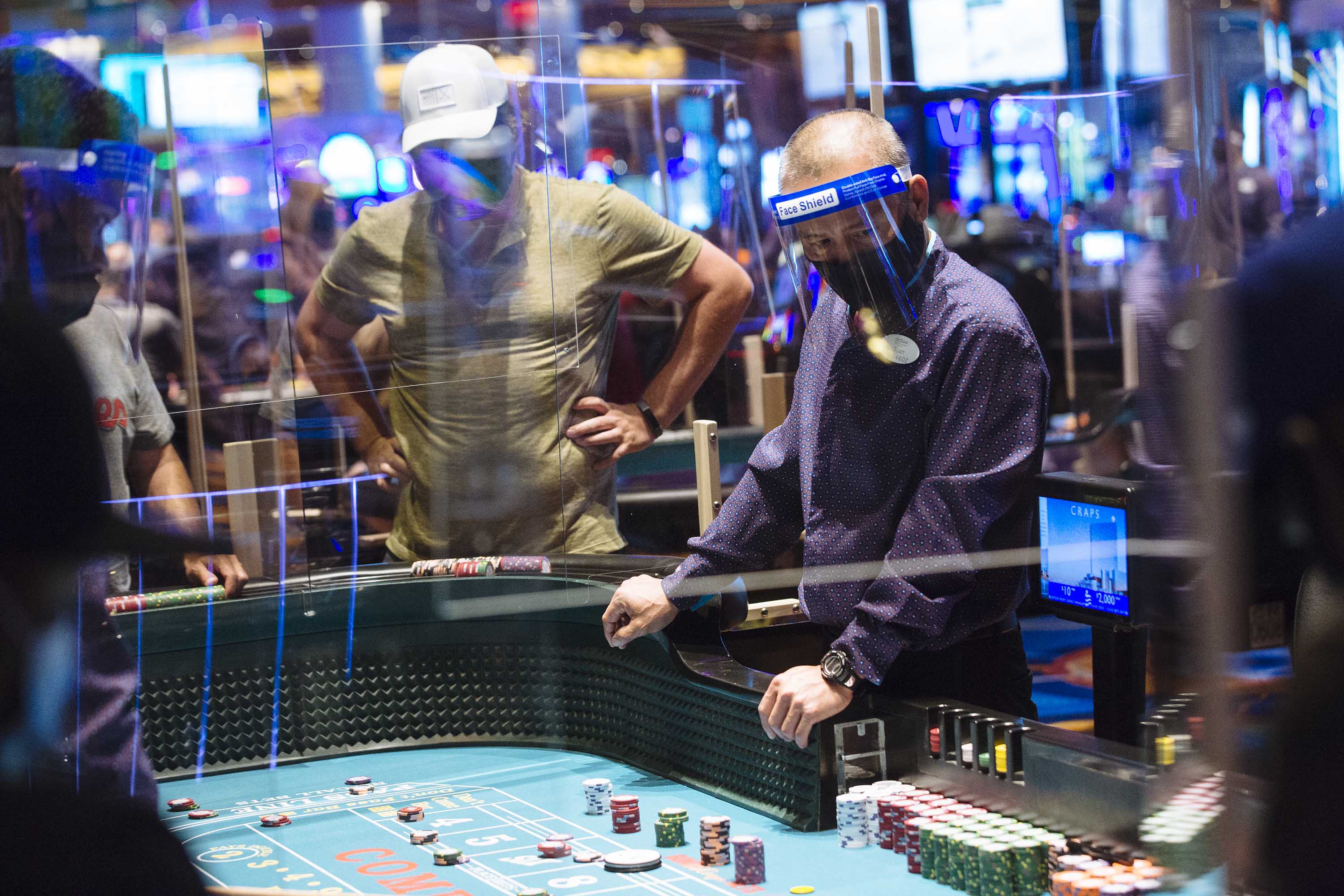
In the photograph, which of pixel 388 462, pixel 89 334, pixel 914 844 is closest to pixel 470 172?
pixel 388 462

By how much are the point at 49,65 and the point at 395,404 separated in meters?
0.78

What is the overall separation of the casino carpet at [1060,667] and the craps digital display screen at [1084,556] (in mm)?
462

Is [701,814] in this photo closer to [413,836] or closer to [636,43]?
[413,836]

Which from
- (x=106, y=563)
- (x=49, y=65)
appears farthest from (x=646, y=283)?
(x=106, y=563)

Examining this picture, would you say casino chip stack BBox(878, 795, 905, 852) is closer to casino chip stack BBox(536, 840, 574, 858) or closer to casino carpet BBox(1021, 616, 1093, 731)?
casino chip stack BBox(536, 840, 574, 858)

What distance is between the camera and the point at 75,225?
1.31m

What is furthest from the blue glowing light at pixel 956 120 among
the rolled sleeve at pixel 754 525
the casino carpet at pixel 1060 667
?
the rolled sleeve at pixel 754 525

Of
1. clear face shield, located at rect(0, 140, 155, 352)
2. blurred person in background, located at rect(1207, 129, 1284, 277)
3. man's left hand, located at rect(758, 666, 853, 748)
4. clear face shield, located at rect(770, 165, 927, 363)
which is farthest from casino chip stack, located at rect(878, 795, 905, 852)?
clear face shield, located at rect(0, 140, 155, 352)

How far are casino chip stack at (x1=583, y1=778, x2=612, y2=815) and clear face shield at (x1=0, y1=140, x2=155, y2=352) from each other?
0.75m

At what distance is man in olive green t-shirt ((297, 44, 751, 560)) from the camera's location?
6.42 feet

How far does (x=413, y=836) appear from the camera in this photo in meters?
1.55

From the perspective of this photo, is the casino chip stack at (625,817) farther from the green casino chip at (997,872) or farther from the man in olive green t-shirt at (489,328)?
the man in olive green t-shirt at (489,328)

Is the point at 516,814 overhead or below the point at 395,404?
below

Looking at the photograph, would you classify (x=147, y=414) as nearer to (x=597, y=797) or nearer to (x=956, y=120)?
(x=597, y=797)
